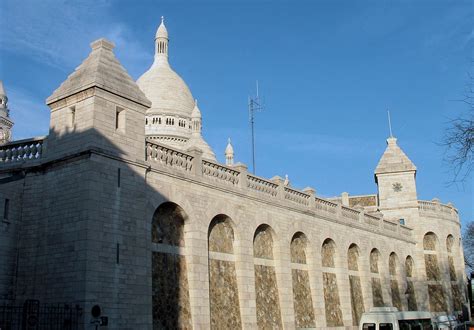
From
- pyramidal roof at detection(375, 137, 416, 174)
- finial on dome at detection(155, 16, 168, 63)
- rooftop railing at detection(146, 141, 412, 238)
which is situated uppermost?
finial on dome at detection(155, 16, 168, 63)

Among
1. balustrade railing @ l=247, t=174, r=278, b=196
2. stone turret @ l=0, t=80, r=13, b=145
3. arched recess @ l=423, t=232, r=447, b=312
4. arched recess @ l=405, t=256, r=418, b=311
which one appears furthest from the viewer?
stone turret @ l=0, t=80, r=13, b=145

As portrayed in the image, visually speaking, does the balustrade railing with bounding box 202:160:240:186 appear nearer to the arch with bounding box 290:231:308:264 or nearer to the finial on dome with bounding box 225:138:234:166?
the arch with bounding box 290:231:308:264

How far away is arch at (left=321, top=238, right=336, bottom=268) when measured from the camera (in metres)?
33.8

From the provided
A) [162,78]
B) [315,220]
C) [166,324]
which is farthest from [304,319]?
[162,78]

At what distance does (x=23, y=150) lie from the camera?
22.2 metres

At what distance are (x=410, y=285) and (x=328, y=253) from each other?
1335 centimetres

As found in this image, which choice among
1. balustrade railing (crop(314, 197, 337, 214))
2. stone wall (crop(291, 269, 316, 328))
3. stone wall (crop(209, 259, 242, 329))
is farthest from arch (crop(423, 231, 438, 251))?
stone wall (crop(209, 259, 242, 329))

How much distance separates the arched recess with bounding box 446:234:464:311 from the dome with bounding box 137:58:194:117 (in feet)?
143

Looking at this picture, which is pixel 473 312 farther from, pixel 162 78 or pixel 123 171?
pixel 162 78

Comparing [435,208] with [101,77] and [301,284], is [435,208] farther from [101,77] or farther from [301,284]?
[101,77]

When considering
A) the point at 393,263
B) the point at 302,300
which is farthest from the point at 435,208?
the point at 302,300

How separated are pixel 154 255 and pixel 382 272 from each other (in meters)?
22.7

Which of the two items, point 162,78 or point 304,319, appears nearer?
point 304,319

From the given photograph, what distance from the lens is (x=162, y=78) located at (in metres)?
83.2
